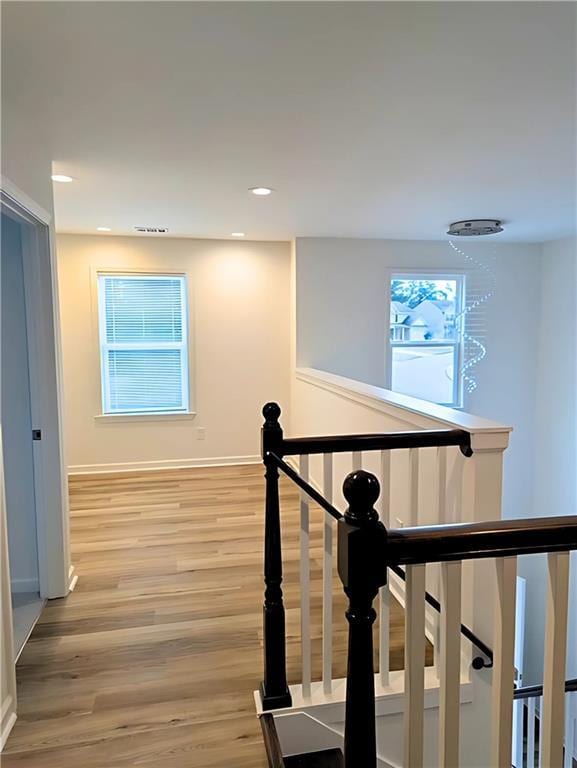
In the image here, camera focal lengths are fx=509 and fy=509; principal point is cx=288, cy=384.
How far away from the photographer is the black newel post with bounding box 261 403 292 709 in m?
1.96

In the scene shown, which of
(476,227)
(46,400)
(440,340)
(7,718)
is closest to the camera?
(7,718)

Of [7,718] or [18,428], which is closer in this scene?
[7,718]

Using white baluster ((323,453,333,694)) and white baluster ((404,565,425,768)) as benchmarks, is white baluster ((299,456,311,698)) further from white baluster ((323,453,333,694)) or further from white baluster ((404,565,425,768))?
white baluster ((404,565,425,768))

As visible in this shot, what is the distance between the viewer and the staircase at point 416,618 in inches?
37.5

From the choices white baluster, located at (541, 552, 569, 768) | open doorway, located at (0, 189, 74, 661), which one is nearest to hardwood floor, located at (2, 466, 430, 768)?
open doorway, located at (0, 189, 74, 661)

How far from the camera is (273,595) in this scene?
1.96m

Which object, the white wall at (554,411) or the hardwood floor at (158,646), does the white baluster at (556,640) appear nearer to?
the hardwood floor at (158,646)

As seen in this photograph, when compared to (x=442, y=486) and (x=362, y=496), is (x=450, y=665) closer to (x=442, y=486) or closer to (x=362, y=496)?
(x=362, y=496)

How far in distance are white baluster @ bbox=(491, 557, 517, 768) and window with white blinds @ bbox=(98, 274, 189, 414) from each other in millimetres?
4645

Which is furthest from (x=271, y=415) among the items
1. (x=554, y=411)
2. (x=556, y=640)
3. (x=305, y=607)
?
(x=554, y=411)

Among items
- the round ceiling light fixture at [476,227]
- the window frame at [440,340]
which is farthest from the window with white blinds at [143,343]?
the round ceiling light fixture at [476,227]

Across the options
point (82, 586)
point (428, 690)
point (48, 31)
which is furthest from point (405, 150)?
point (82, 586)

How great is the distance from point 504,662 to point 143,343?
15.8 ft

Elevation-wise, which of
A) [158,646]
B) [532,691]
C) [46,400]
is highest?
[46,400]
